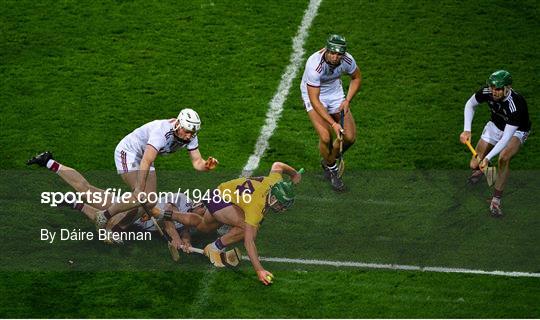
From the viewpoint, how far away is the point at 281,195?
14070 millimetres

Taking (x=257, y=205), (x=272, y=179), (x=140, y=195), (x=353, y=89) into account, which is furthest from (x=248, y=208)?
(x=353, y=89)

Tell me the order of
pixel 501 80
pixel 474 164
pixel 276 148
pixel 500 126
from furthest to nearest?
pixel 276 148
pixel 474 164
pixel 500 126
pixel 501 80

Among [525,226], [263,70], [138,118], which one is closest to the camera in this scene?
[525,226]

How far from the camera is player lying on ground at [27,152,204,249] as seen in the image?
15.0 m

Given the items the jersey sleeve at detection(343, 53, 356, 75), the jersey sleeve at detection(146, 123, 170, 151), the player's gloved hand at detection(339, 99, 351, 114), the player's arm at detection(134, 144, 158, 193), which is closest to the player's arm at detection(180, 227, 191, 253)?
the player's arm at detection(134, 144, 158, 193)

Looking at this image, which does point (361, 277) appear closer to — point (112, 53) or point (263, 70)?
point (263, 70)

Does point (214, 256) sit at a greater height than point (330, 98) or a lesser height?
lesser

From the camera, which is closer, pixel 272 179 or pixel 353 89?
pixel 272 179

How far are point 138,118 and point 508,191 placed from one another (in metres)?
5.34

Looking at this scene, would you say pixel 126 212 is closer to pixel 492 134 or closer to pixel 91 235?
pixel 91 235

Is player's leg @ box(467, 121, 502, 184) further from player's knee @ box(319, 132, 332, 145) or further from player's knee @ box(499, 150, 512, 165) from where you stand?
player's knee @ box(319, 132, 332, 145)

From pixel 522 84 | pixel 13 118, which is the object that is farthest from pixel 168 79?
pixel 522 84

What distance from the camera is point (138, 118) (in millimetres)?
17938

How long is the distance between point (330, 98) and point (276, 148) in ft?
4.60
